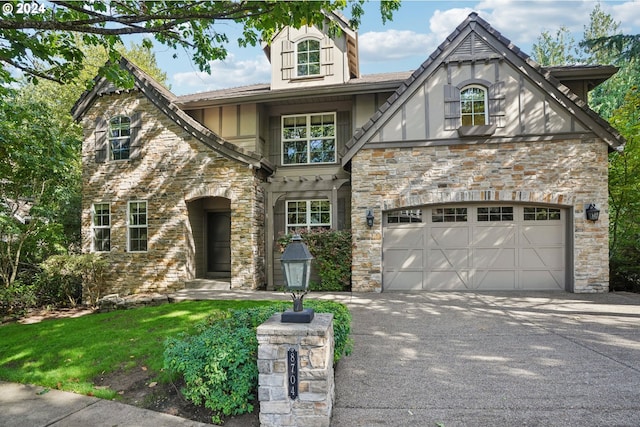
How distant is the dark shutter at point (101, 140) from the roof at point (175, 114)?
834 millimetres

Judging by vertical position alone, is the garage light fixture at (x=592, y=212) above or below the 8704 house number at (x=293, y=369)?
above

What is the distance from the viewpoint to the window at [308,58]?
11.4m

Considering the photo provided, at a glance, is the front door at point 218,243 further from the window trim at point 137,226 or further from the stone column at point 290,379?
the stone column at point 290,379

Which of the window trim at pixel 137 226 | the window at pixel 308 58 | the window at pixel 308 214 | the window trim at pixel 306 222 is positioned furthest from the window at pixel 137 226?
the window at pixel 308 58

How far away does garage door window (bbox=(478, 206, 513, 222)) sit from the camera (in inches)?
355

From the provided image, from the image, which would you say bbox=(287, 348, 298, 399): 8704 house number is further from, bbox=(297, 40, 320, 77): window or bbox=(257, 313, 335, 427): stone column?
bbox=(297, 40, 320, 77): window

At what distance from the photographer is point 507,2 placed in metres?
9.27

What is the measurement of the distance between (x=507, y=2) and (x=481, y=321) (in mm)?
8748

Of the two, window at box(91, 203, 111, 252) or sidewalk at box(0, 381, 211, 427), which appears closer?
sidewalk at box(0, 381, 211, 427)

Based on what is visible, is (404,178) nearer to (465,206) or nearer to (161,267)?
(465,206)

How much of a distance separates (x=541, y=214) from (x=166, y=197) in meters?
10.9

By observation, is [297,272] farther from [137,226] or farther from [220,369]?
[137,226]

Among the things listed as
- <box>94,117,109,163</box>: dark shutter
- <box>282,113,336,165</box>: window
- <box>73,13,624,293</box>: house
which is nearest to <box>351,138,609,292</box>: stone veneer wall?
<box>73,13,624,293</box>: house

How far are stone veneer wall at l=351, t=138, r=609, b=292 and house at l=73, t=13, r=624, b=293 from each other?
36mm
